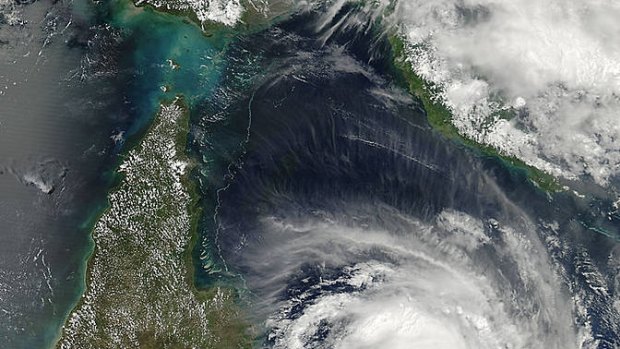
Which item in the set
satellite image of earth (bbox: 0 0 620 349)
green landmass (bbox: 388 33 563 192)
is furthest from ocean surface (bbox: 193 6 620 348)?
green landmass (bbox: 388 33 563 192)

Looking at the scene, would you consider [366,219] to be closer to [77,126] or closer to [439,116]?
[439,116]

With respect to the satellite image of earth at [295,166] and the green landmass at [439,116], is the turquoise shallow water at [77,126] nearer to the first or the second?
the satellite image of earth at [295,166]

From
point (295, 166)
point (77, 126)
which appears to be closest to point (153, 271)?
point (77, 126)

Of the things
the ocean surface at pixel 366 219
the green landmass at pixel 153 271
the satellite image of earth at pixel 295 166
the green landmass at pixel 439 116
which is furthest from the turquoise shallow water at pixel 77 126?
the green landmass at pixel 439 116

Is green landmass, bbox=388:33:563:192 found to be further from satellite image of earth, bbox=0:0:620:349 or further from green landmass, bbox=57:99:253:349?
green landmass, bbox=57:99:253:349

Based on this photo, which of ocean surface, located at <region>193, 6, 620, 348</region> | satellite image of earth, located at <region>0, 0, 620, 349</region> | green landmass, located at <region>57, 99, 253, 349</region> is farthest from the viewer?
green landmass, located at <region>57, 99, 253, 349</region>
